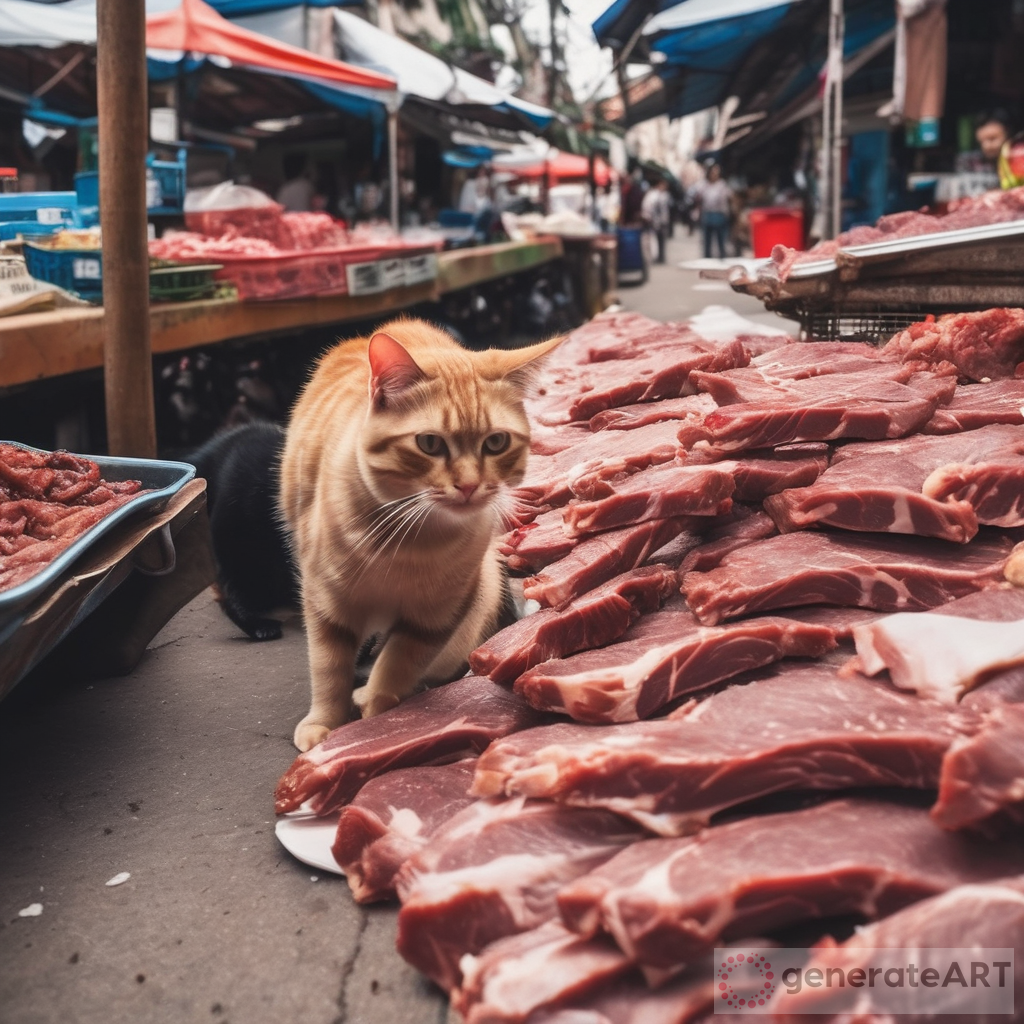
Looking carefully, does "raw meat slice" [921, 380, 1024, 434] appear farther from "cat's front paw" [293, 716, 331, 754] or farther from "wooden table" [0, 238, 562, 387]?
"wooden table" [0, 238, 562, 387]

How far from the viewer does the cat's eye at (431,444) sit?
271 centimetres

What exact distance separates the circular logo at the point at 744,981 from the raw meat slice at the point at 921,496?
1.42 meters

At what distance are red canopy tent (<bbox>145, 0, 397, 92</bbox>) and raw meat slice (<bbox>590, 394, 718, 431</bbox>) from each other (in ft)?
20.4

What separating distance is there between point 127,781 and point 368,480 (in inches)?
43.1

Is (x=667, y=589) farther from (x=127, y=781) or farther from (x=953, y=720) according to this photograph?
(x=127, y=781)

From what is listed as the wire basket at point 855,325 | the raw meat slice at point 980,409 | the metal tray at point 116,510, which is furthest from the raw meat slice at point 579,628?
the wire basket at point 855,325

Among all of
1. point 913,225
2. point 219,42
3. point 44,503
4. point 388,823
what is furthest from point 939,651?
point 219,42

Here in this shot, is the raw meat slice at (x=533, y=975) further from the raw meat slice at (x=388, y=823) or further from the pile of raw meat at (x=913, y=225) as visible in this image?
the pile of raw meat at (x=913, y=225)

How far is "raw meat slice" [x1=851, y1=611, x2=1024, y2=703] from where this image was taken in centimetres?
203

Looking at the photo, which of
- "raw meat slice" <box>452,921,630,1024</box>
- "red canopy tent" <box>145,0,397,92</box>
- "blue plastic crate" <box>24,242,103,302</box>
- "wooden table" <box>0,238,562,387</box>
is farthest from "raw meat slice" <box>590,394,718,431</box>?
"red canopy tent" <box>145,0,397,92</box>

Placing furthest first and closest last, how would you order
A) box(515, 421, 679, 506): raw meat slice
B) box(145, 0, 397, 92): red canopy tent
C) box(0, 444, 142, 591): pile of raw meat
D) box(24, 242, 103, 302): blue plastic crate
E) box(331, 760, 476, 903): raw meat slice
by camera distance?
box(145, 0, 397, 92): red canopy tent
box(24, 242, 103, 302): blue plastic crate
box(515, 421, 679, 506): raw meat slice
box(0, 444, 142, 591): pile of raw meat
box(331, 760, 476, 903): raw meat slice

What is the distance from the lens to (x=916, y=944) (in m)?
1.56

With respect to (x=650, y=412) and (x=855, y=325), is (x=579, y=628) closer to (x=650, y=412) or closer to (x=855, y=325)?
(x=650, y=412)

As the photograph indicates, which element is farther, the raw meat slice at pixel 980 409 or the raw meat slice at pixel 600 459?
the raw meat slice at pixel 600 459
